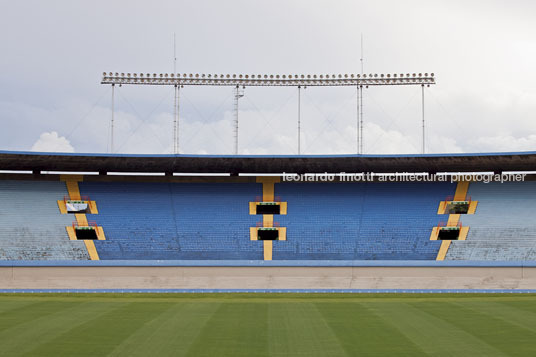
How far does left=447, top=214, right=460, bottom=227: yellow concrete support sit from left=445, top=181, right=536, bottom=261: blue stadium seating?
1.27 ft

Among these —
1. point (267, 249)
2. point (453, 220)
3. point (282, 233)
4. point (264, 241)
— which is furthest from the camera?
point (453, 220)

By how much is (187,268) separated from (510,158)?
23024mm

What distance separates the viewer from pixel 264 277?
28.8 metres

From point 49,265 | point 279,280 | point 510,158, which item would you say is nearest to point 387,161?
point 510,158

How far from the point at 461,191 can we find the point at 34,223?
2964 centimetres

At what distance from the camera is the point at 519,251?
3259 centimetres
